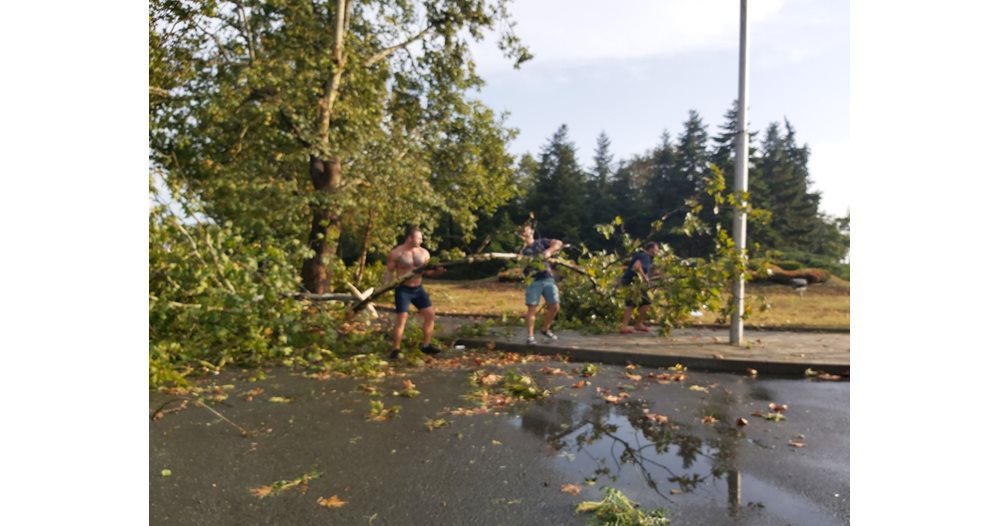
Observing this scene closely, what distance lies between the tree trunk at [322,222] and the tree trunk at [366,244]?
47 centimetres

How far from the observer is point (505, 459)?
3.22m

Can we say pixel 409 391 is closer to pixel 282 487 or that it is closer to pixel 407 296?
pixel 407 296

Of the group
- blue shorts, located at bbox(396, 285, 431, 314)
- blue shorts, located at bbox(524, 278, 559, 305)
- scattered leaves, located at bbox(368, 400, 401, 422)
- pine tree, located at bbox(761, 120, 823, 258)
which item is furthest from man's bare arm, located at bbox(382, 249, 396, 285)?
pine tree, located at bbox(761, 120, 823, 258)

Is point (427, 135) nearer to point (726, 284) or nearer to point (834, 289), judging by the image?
point (726, 284)

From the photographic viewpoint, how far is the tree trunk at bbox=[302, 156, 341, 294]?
9.43 m

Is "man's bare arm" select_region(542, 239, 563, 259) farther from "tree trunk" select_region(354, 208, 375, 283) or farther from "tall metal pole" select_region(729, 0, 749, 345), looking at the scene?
"tree trunk" select_region(354, 208, 375, 283)

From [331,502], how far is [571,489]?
109cm

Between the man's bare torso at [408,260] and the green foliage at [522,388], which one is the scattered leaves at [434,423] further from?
the man's bare torso at [408,260]

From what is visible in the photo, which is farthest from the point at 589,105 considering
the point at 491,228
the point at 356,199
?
the point at 356,199

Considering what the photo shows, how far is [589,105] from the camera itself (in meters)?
3.70

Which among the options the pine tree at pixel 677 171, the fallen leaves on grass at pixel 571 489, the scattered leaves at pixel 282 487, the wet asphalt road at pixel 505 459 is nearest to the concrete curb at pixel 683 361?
the wet asphalt road at pixel 505 459

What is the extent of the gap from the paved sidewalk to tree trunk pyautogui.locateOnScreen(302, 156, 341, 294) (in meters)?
2.37

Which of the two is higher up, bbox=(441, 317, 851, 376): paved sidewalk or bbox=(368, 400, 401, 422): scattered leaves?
bbox=(441, 317, 851, 376): paved sidewalk

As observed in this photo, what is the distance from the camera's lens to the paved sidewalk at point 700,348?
5750mm
